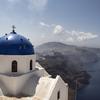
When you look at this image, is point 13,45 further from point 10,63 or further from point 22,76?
point 22,76

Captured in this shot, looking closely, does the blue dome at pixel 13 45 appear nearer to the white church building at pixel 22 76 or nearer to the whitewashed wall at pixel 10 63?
the white church building at pixel 22 76

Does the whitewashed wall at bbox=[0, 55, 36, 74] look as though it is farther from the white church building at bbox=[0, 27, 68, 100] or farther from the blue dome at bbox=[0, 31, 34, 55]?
the blue dome at bbox=[0, 31, 34, 55]

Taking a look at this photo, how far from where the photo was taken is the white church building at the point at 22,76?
65.5 feet

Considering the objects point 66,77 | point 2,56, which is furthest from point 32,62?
point 66,77

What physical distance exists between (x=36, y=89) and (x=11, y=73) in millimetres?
Result: 3286

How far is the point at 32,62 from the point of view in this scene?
76.1 ft

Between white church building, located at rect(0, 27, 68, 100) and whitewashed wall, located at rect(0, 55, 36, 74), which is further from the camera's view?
whitewashed wall, located at rect(0, 55, 36, 74)

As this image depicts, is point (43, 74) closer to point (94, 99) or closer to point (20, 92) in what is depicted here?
point (20, 92)

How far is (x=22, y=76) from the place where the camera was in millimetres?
21016

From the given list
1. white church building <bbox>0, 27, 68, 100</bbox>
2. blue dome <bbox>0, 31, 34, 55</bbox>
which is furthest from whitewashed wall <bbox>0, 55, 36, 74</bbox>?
blue dome <bbox>0, 31, 34, 55</bbox>

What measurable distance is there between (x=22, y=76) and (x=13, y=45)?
3.33 meters

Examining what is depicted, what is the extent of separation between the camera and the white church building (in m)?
20.0

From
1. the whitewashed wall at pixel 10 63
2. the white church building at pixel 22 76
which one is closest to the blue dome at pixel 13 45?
the white church building at pixel 22 76

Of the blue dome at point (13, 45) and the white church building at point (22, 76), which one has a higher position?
the blue dome at point (13, 45)
